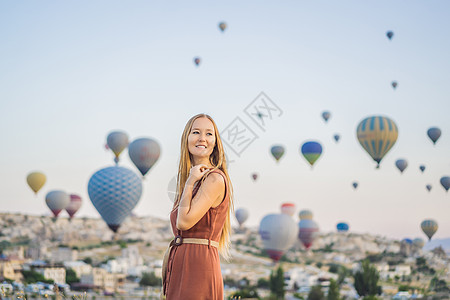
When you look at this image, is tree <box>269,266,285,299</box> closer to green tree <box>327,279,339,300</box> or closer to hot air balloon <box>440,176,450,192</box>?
green tree <box>327,279,339,300</box>

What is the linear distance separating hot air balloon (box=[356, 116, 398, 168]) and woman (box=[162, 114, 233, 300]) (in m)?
28.0

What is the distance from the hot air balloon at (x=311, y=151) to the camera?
37531 mm

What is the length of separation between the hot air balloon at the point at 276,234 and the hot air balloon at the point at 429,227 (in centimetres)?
1312

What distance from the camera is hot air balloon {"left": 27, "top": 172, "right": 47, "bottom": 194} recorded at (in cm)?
4591

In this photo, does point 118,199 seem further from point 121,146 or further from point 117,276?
point 117,276

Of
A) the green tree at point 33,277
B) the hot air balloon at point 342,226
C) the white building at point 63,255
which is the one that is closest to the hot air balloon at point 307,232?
the hot air balloon at point 342,226

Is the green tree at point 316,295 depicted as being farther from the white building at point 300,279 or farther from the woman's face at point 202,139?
the woman's face at point 202,139

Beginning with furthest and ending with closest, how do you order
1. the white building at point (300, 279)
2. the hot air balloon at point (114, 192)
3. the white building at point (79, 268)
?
the white building at point (79, 268) < the white building at point (300, 279) < the hot air balloon at point (114, 192)

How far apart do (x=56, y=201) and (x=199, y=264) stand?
50331mm

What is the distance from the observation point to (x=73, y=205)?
173 ft

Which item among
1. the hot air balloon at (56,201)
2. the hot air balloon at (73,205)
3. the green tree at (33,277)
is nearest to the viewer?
the hot air balloon at (56,201)

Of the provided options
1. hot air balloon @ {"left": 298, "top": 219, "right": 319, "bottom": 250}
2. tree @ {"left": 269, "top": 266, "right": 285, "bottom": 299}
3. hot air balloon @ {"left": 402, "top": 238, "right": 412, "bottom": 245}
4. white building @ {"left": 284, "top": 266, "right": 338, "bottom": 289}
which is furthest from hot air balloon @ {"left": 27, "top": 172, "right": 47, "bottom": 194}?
hot air balloon @ {"left": 402, "top": 238, "right": 412, "bottom": 245}

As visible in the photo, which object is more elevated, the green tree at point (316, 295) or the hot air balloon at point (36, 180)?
the hot air balloon at point (36, 180)

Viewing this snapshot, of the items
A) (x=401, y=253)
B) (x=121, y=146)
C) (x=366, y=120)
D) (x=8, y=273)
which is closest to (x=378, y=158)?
(x=366, y=120)
